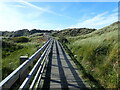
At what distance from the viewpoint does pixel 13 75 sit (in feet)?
8.05

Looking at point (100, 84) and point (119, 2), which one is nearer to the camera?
point (100, 84)

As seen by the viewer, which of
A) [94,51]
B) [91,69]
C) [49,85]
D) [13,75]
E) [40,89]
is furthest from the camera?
[94,51]

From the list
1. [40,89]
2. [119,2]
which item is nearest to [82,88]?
[40,89]

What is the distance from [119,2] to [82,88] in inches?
390

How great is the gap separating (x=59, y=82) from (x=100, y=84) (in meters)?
1.43

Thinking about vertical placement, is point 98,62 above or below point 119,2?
below

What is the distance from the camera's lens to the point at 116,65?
235 inches

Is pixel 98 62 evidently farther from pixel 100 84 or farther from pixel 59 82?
pixel 59 82

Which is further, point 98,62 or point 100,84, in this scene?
point 98,62

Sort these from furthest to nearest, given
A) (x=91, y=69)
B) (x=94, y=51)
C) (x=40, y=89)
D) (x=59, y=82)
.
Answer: (x=94, y=51), (x=91, y=69), (x=59, y=82), (x=40, y=89)

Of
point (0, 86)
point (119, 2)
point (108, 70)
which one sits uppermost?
point (119, 2)

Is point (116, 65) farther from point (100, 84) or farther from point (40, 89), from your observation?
point (40, 89)

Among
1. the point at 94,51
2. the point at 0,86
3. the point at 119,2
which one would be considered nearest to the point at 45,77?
the point at 94,51

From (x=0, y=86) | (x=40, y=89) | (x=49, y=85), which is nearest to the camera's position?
(x=0, y=86)
